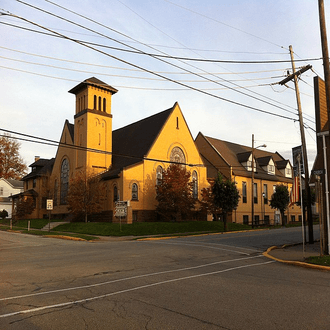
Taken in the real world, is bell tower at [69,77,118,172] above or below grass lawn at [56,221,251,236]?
above

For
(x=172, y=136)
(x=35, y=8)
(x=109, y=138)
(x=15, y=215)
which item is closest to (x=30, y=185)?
(x=15, y=215)

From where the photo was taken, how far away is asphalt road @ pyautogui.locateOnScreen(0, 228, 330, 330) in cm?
606

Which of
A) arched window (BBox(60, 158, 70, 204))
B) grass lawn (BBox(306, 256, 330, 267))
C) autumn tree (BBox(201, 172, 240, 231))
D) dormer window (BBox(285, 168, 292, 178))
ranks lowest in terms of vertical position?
grass lawn (BBox(306, 256, 330, 267))

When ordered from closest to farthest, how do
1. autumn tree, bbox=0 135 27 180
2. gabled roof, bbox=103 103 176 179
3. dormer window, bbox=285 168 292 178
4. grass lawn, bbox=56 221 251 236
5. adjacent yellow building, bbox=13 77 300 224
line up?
grass lawn, bbox=56 221 251 236 < adjacent yellow building, bbox=13 77 300 224 < gabled roof, bbox=103 103 176 179 < dormer window, bbox=285 168 292 178 < autumn tree, bbox=0 135 27 180

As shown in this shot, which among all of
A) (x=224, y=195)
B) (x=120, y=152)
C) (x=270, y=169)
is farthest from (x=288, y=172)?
(x=120, y=152)

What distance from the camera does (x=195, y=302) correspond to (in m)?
7.32

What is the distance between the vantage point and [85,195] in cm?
3800

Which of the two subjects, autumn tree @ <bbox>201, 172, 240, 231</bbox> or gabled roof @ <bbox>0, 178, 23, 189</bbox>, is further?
gabled roof @ <bbox>0, 178, 23, 189</bbox>

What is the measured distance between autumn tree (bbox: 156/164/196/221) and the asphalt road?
23485 mm

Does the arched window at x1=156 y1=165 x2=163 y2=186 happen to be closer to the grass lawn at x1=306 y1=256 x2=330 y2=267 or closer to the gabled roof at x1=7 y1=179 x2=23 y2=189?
the grass lawn at x1=306 y1=256 x2=330 y2=267

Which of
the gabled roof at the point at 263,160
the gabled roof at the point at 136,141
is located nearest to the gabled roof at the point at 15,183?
the gabled roof at the point at 136,141

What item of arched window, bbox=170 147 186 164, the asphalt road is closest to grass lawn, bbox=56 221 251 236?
arched window, bbox=170 147 186 164

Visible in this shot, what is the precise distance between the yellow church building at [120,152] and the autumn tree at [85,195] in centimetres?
196

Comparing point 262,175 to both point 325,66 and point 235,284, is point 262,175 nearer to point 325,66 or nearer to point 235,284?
point 325,66
